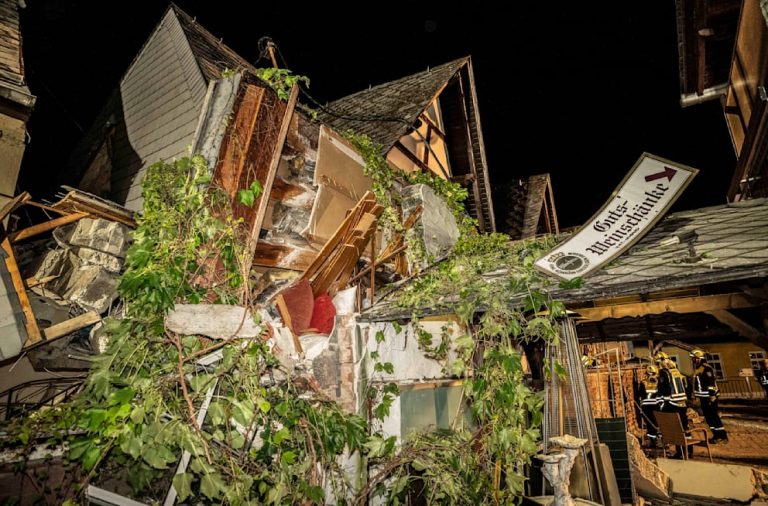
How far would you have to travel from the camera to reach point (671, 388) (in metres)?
10.8

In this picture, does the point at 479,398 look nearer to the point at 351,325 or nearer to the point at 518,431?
the point at 518,431

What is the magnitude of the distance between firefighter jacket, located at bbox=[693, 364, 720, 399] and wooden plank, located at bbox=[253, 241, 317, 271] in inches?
539

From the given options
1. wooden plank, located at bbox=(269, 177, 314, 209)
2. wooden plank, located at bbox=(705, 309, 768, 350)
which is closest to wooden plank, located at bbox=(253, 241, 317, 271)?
wooden plank, located at bbox=(269, 177, 314, 209)

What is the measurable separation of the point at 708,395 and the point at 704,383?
22.1 inches

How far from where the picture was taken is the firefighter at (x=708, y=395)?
1141 centimetres

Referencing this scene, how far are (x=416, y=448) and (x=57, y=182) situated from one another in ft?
37.4

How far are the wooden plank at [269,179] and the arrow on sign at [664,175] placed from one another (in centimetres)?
442

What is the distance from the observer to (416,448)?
4.38 meters

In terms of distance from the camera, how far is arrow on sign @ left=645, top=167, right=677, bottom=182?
161 inches

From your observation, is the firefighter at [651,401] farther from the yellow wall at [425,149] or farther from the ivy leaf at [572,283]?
the ivy leaf at [572,283]

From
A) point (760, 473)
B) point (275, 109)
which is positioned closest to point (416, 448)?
point (275, 109)

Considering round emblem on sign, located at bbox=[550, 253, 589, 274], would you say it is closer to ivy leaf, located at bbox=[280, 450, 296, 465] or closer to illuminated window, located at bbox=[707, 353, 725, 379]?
Result: ivy leaf, located at bbox=[280, 450, 296, 465]

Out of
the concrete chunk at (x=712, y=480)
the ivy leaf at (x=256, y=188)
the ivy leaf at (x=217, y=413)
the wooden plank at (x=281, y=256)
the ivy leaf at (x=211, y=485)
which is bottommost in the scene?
the concrete chunk at (x=712, y=480)

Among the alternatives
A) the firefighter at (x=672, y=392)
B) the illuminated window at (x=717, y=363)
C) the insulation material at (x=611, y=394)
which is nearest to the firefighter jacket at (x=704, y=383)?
the firefighter at (x=672, y=392)
